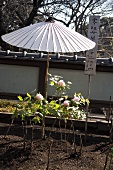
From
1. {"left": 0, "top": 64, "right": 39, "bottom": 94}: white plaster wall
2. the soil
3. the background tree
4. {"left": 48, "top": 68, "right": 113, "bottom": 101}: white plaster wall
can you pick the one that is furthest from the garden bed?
the background tree

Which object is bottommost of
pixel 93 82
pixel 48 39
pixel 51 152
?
pixel 51 152

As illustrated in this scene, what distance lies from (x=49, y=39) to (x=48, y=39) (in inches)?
0.4

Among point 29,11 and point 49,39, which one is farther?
point 29,11

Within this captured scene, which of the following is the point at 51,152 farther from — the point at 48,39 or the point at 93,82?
the point at 93,82

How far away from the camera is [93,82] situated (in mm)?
5207

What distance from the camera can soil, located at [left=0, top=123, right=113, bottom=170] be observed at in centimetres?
305

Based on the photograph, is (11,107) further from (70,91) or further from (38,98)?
(38,98)

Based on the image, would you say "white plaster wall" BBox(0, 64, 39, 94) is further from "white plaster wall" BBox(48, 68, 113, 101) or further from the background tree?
the background tree

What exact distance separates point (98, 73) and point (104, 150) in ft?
6.10

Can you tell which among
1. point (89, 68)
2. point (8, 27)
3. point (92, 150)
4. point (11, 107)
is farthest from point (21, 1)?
point (92, 150)

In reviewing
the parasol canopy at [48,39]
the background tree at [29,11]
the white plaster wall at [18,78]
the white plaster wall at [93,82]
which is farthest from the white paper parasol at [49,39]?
the background tree at [29,11]

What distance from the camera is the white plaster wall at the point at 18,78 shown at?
529 centimetres

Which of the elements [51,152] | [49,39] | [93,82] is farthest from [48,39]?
[93,82]

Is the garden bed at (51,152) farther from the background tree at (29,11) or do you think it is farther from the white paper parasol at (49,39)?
the background tree at (29,11)
